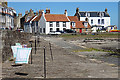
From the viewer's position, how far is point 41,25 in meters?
83.8

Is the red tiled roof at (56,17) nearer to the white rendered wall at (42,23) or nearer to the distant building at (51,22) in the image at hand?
the distant building at (51,22)

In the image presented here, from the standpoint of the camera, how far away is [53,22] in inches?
3228

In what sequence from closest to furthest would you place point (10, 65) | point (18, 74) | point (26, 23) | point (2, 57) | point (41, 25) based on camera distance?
1. point (18, 74)
2. point (10, 65)
3. point (2, 57)
4. point (41, 25)
5. point (26, 23)

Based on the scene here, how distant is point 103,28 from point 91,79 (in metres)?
91.6

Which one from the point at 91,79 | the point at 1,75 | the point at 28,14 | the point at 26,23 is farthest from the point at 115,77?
the point at 28,14

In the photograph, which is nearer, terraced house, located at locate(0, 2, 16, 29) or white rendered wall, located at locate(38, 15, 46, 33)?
terraced house, located at locate(0, 2, 16, 29)

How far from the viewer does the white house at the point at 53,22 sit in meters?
81.6

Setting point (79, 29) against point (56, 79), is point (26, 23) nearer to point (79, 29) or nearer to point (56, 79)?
point (79, 29)

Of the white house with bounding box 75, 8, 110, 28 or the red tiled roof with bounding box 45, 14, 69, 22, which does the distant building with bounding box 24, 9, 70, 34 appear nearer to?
the red tiled roof with bounding box 45, 14, 69, 22

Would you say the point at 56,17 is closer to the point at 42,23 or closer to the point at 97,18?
the point at 42,23

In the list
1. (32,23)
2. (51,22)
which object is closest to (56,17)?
(51,22)

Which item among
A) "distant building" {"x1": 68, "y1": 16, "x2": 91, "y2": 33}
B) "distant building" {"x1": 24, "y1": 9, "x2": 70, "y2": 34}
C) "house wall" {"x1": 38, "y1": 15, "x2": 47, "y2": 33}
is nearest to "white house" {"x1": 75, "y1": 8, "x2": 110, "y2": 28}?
"distant building" {"x1": 68, "y1": 16, "x2": 91, "y2": 33}

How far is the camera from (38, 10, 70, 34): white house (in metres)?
81.6

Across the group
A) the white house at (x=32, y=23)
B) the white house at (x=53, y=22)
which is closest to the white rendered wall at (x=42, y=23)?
the white house at (x=53, y=22)
